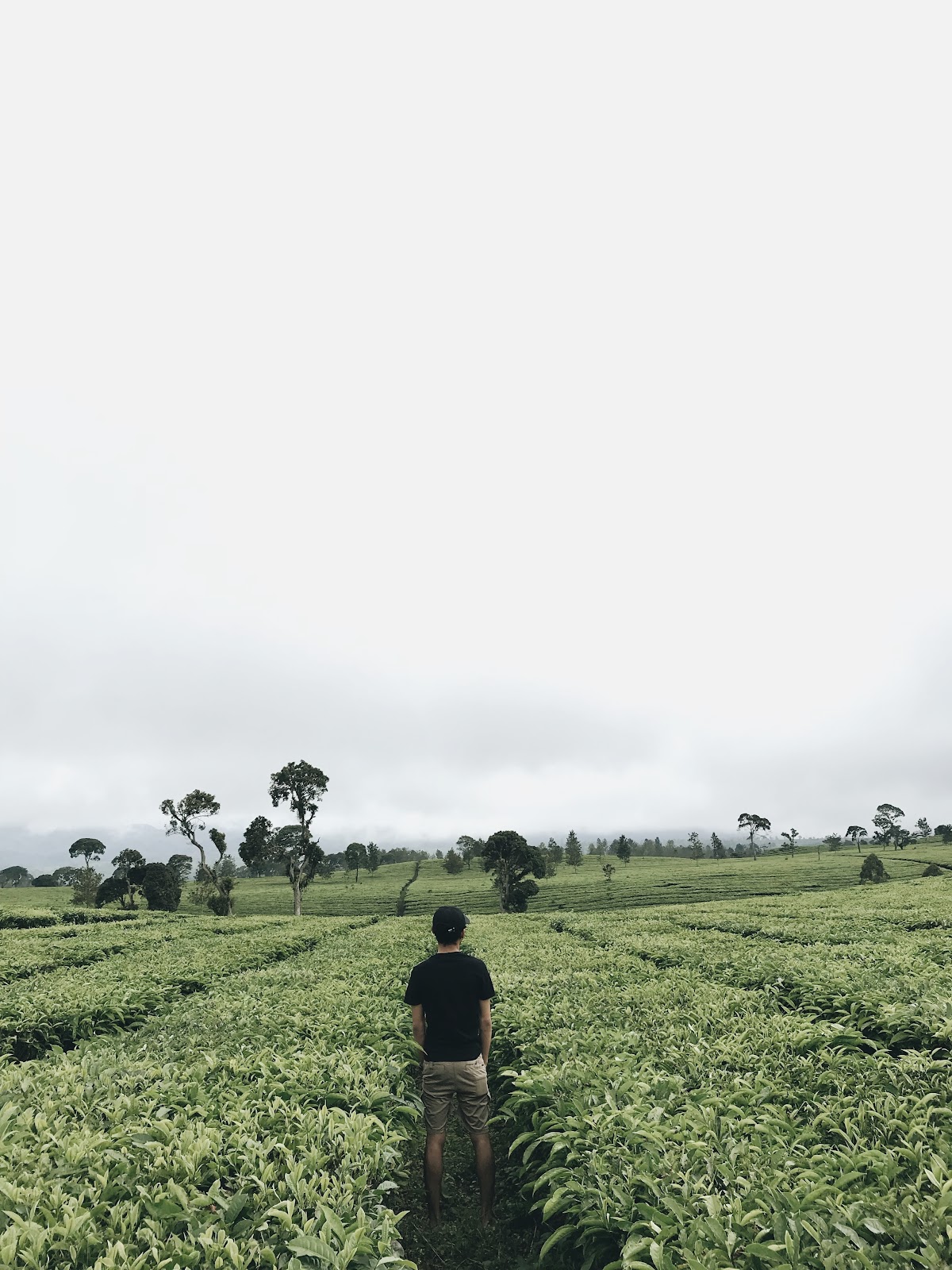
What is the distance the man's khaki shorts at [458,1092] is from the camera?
22.8 feet

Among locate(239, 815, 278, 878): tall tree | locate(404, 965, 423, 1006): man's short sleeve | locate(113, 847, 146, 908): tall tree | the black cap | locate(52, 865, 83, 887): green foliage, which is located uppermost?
the black cap

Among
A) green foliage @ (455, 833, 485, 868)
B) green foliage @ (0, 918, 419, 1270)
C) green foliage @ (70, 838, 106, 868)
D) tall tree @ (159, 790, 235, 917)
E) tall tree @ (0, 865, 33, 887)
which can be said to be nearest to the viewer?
green foliage @ (0, 918, 419, 1270)

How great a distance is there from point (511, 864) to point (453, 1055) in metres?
65.4

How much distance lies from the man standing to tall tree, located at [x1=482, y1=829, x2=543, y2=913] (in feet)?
203

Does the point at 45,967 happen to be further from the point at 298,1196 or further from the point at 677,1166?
the point at 677,1166

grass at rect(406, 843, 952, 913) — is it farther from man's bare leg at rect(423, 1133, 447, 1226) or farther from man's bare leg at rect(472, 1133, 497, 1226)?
man's bare leg at rect(423, 1133, 447, 1226)

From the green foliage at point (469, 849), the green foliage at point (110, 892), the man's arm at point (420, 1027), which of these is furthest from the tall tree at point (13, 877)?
the man's arm at point (420, 1027)

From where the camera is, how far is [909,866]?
82.9 m

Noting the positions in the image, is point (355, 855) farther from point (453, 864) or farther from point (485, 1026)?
point (485, 1026)

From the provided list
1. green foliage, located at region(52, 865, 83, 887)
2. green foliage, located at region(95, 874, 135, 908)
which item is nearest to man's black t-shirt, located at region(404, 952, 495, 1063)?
green foliage, located at region(95, 874, 135, 908)

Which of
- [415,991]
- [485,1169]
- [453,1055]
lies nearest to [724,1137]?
[453,1055]

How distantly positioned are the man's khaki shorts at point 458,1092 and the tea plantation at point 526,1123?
0.31 m

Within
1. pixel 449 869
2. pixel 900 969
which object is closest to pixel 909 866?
pixel 449 869

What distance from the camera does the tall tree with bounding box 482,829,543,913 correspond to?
6762 cm
